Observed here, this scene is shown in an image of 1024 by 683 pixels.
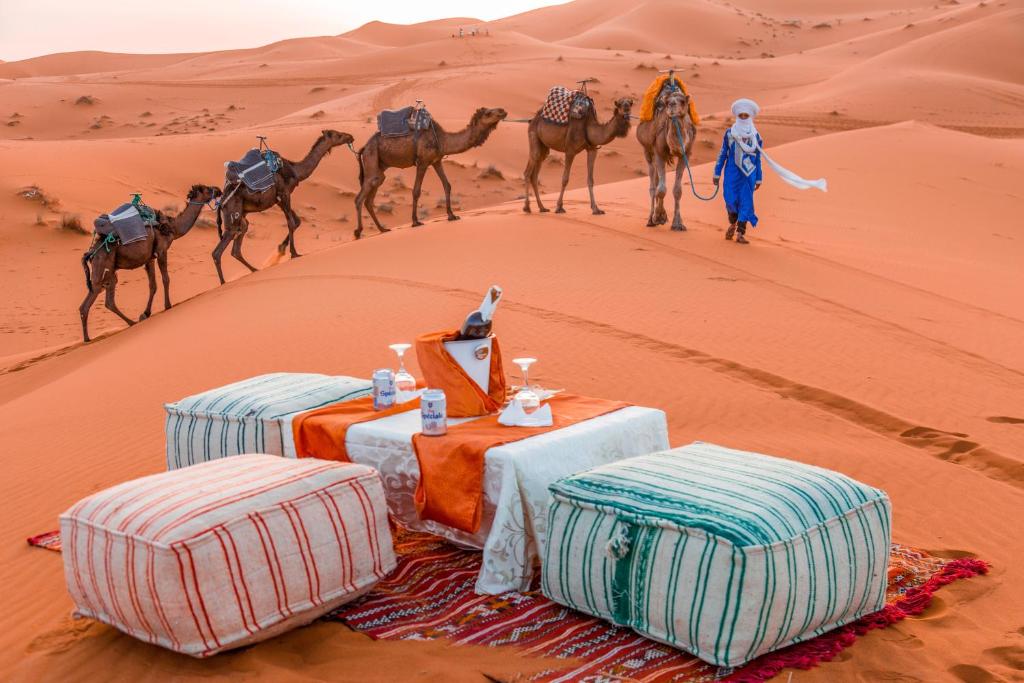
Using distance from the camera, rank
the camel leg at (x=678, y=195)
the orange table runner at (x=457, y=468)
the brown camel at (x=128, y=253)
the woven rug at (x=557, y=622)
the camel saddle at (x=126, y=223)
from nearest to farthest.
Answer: the woven rug at (x=557, y=622) → the orange table runner at (x=457, y=468) → the camel saddle at (x=126, y=223) → the brown camel at (x=128, y=253) → the camel leg at (x=678, y=195)

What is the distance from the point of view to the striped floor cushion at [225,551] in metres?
4.77

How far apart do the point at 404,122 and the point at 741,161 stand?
239 inches

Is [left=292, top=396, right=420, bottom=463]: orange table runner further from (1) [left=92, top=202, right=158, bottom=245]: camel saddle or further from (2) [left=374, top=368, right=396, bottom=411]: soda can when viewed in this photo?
(1) [left=92, top=202, right=158, bottom=245]: camel saddle

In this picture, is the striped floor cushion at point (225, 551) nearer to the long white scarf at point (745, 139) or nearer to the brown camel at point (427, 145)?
the long white scarf at point (745, 139)

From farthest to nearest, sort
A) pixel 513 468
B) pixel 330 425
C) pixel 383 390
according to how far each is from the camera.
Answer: pixel 383 390 < pixel 330 425 < pixel 513 468

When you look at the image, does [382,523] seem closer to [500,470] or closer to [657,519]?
[500,470]

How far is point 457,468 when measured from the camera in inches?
235

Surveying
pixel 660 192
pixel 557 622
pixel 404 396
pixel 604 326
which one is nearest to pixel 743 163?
pixel 660 192

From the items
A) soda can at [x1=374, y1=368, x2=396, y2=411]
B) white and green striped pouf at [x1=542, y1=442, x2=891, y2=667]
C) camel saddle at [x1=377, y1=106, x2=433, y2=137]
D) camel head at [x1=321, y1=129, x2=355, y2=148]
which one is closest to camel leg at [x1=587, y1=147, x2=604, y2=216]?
camel saddle at [x1=377, y1=106, x2=433, y2=137]

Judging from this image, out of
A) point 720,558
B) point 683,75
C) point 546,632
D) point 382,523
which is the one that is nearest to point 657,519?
point 720,558

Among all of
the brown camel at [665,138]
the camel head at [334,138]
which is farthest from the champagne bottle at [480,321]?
the camel head at [334,138]

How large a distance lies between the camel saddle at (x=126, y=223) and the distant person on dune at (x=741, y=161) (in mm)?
8170

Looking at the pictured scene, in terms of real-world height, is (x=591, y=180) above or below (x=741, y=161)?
below

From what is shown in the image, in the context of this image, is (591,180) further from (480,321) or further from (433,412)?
(433,412)
